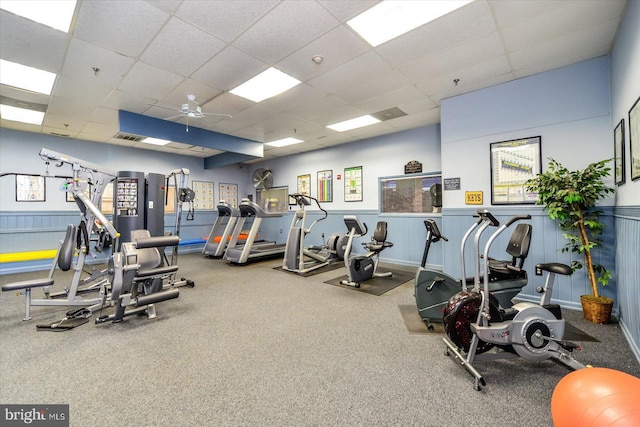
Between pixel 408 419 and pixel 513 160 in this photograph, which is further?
pixel 513 160

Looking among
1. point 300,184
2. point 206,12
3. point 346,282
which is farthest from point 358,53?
point 300,184

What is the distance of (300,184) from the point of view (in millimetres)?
7871

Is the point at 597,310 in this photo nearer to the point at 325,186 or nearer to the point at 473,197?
the point at 473,197

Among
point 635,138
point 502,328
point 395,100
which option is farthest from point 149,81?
point 635,138

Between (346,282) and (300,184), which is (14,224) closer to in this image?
(300,184)

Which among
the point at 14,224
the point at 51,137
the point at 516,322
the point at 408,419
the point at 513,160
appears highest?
the point at 51,137

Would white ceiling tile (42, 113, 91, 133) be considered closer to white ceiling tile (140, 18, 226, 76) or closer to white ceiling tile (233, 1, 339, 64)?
white ceiling tile (140, 18, 226, 76)

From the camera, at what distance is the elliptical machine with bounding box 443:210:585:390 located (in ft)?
6.00

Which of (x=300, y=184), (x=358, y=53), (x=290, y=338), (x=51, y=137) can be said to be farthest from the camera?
(x=300, y=184)

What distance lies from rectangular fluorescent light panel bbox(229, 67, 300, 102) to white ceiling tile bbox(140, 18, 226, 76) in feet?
2.17

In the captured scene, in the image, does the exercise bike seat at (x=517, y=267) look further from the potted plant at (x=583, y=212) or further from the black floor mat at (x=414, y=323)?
the black floor mat at (x=414, y=323)

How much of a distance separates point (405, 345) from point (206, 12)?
11.1ft

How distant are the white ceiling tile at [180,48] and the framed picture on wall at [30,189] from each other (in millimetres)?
4858

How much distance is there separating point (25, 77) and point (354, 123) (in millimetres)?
4845
